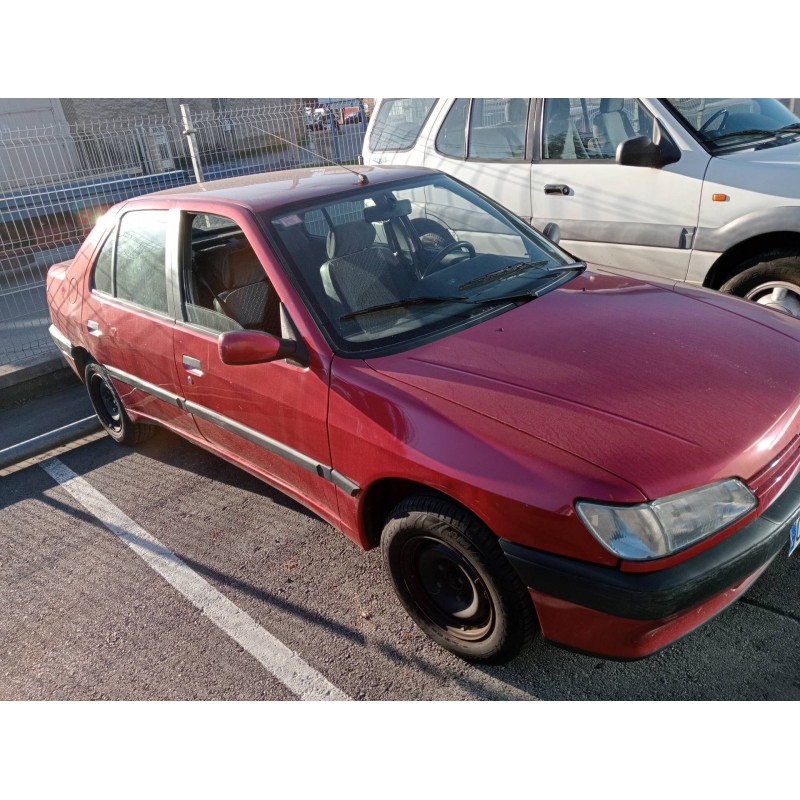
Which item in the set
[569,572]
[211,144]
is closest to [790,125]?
[569,572]

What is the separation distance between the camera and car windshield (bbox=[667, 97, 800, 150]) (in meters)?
4.28

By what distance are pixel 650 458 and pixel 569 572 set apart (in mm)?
410

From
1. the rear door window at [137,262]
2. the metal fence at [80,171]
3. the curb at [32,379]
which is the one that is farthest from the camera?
the metal fence at [80,171]

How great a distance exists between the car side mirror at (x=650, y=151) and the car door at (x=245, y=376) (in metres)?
2.60

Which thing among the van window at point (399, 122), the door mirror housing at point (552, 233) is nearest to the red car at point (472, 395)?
the door mirror housing at point (552, 233)

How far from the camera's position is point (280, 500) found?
3.69 metres

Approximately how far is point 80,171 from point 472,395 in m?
6.16

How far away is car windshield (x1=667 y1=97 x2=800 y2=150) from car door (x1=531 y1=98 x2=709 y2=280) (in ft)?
0.67

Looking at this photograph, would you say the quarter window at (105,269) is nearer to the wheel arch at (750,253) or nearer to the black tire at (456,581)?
the black tire at (456,581)

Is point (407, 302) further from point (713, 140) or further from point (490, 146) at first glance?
point (490, 146)

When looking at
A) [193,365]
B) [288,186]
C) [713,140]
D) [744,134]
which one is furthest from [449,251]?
→ [744,134]

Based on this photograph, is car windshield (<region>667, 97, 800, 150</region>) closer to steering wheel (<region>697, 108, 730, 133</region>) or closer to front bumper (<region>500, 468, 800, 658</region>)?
steering wheel (<region>697, 108, 730, 133</region>)

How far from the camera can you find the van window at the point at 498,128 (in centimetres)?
495

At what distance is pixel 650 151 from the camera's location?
423 cm
